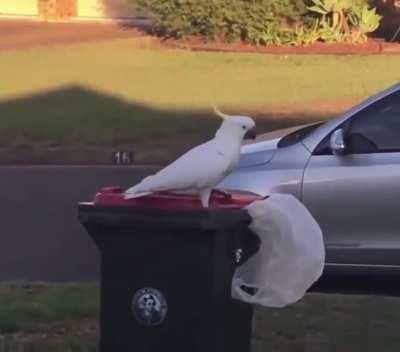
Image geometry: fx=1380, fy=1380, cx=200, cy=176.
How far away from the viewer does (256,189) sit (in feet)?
29.6

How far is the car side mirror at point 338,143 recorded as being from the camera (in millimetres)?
8898

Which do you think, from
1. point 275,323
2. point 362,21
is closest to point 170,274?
point 275,323

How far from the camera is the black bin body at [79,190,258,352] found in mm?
5309

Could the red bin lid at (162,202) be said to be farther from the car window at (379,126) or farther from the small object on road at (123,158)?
the small object on road at (123,158)

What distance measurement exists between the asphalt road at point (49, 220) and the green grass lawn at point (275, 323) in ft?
6.42

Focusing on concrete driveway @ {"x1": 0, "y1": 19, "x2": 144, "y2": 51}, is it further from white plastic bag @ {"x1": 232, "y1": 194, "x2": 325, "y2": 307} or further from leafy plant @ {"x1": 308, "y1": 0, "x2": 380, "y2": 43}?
white plastic bag @ {"x1": 232, "y1": 194, "x2": 325, "y2": 307}

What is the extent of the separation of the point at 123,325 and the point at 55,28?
32.2m

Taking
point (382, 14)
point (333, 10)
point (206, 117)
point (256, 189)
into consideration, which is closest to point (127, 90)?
point (206, 117)

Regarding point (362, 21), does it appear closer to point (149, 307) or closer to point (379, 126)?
point (379, 126)

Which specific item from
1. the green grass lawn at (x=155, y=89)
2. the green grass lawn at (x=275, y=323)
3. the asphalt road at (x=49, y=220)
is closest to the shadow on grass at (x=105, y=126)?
the green grass lawn at (x=155, y=89)

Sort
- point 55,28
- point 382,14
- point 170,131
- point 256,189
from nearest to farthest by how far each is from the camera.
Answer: point 256,189
point 170,131
point 382,14
point 55,28

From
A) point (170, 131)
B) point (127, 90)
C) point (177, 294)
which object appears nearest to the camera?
point (177, 294)

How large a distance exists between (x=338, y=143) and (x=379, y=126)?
0.34 m

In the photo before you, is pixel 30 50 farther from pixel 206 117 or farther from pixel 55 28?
pixel 206 117
